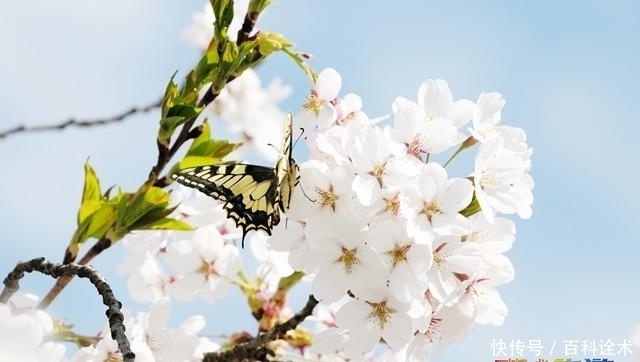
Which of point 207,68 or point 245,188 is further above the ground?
point 207,68

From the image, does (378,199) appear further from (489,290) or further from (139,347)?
(139,347)

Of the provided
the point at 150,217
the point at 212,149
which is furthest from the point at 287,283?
the point at 150,217

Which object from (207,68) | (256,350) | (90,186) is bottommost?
(256,350)

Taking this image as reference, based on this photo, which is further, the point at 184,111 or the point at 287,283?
the point at 287,283

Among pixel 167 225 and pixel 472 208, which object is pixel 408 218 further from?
pixel 167 225

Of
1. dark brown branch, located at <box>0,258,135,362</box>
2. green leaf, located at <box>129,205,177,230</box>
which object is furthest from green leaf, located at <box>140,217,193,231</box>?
dark brown branch, located at <box>0,258,135,362</box>

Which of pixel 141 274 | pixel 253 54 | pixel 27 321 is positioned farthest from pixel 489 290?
pixel 141 274

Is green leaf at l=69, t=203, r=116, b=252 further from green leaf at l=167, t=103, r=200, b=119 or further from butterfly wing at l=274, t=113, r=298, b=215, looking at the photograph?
butterfly wing at l=274, t=113, r=298, b=215

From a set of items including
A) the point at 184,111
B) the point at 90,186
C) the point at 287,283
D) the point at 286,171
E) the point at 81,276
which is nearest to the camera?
the point at 81,276
